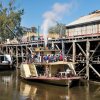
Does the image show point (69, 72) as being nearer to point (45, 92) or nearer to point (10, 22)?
point (45, 92)

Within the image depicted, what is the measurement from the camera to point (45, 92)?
32719mm

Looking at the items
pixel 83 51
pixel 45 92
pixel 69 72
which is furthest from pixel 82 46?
pixel 45 92

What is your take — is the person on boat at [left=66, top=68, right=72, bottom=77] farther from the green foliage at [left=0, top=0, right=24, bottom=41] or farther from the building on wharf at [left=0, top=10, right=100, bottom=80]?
the green foliage at [left=0, top=0, right=24, bottom=41]

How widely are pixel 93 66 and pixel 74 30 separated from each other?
11393 mm

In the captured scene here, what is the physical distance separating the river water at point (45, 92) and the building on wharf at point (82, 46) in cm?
479

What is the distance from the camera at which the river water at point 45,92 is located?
30.1 meters

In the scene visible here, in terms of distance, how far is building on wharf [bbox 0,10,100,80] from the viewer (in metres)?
40.7

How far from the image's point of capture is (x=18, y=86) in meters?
37.2

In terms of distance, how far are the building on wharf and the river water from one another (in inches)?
189

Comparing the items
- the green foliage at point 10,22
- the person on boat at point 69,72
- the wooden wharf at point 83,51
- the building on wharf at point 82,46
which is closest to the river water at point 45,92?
the person on boat at point 69,72

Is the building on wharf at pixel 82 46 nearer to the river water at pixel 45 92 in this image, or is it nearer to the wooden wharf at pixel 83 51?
the wooden wharf at pixel 83 51

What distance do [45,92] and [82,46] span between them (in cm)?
1661

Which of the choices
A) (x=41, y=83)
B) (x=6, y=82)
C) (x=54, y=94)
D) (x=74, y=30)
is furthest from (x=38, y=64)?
(x=74, y=30)

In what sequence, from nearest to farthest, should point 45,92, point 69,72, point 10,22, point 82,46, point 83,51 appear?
1. point 45,92
2. point 69,72
3. point 83,51
4. point 82,46
5. point 10,22
